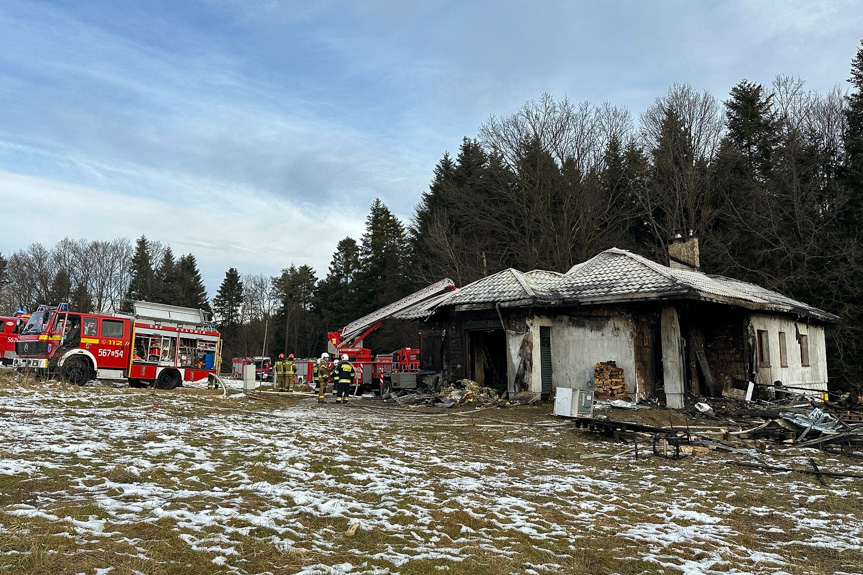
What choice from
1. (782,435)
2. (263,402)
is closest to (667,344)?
(782,435)

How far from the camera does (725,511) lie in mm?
6148

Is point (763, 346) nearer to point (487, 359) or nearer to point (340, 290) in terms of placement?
point (487, 359)

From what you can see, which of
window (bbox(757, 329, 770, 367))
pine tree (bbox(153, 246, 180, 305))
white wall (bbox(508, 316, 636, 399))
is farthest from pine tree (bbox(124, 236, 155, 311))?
window (bbox(757, 329, 770, 367))

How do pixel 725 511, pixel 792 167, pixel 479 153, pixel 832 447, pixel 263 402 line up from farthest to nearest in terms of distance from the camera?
1. pixel 479 153
2. pixel 792 167
3. pixel 263 402
4. pixel 832 447
5. pixel 725 511

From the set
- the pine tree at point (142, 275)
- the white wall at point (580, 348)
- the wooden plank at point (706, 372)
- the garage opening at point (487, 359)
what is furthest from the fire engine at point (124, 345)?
the pine tree at point (142, 275)

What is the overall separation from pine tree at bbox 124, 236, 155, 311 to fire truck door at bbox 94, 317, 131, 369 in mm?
35623

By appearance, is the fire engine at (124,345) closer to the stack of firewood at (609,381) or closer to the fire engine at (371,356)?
the fire engine at (371,356)

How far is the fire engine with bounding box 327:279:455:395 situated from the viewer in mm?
22516

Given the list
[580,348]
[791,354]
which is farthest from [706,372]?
[791,354]

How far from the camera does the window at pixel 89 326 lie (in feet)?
57.6

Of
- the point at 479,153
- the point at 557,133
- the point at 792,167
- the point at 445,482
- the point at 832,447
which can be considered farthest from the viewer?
the point at 479,153

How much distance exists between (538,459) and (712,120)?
29.5 metres

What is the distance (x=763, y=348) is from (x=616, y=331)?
562 cm

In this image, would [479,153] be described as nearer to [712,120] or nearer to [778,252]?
[712,120]
